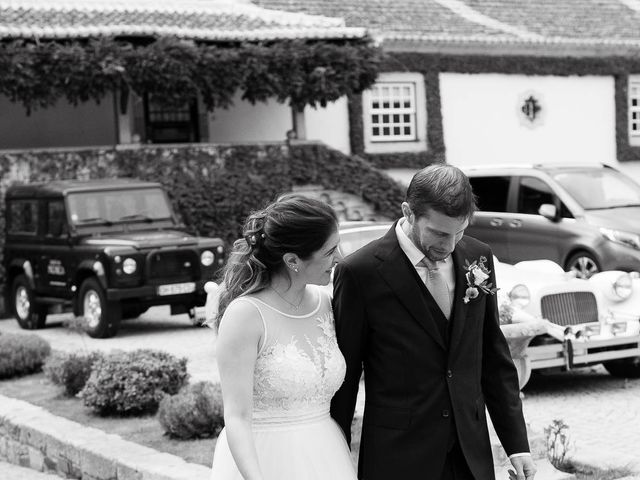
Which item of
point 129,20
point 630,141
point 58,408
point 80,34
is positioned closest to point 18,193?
point 80,34

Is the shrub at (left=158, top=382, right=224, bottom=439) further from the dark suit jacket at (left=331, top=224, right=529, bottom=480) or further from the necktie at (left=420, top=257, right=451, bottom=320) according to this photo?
the necktie at (left=420, top=257, right=451, bottom=320)

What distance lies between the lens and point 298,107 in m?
20.8

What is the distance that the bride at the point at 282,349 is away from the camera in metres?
3.58

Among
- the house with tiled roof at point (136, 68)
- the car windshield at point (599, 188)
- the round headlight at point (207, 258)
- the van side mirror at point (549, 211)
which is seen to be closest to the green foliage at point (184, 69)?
the house with tiled roof at point (136, 68)

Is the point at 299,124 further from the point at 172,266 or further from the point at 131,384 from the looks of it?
the point at 131,384

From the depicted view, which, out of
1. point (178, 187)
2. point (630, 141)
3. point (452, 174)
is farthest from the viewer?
point (630, 141)

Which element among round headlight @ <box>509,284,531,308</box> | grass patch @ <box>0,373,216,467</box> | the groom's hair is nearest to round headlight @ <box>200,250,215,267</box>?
grass patch @ <box>0,373,216,467</box>

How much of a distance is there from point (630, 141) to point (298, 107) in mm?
10378

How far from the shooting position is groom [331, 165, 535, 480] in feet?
12.0

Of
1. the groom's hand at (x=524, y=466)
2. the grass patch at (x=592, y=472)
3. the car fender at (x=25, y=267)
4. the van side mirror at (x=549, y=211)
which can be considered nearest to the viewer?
the groom's hand at (x=524, y=466)

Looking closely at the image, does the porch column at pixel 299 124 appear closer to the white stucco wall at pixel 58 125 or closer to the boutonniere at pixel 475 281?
the white stucco wall at pixel 58 125

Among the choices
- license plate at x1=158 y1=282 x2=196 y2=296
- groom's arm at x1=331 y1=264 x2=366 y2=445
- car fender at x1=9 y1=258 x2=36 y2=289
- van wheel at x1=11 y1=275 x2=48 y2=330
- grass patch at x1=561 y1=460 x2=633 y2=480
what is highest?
groom's arm at x1=331 y1=264 x2=366 y2=445

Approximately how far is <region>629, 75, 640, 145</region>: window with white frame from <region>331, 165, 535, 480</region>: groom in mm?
24648

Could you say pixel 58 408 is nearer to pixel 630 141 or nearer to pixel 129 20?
pixel 129 20
